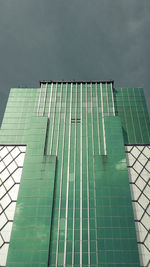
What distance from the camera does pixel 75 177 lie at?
3375cm

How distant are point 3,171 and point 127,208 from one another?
19.1 m

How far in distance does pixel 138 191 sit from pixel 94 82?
25.1 metres

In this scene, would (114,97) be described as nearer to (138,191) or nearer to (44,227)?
(138,191)

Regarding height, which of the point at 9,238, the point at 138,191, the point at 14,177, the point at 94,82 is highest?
the point at 94,82

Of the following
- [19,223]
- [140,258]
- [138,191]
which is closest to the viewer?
[140,258]

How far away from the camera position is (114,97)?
4600cm

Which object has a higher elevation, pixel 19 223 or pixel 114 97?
pixel 114 97

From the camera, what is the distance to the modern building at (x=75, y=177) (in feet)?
90.3

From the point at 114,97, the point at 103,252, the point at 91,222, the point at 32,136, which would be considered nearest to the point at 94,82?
the point at 114,97

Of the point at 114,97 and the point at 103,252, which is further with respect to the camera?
the point at 114,97

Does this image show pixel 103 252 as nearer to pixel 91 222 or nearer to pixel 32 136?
pixel 91 222

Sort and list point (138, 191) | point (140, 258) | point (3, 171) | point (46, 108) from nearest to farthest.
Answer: point (140, 258) < point (138, 191) < point (3, 171) < point (46, 108)

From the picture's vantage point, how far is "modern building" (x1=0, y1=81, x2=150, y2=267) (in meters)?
27.5

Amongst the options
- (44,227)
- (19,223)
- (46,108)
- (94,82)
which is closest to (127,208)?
(44,227)
